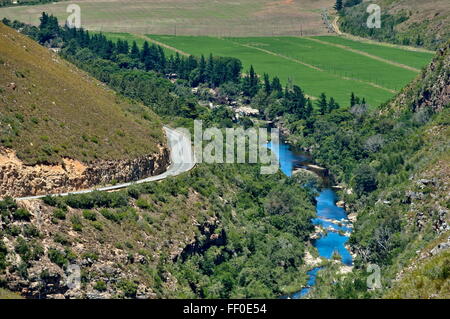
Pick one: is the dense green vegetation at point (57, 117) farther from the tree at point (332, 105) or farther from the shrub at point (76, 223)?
the tree at point (332, 105)

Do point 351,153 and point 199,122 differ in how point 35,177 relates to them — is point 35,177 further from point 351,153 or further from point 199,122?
point 351,153

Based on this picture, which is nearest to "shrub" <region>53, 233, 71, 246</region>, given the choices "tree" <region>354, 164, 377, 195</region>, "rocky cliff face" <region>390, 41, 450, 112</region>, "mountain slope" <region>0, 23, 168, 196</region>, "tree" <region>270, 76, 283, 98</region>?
"mountain slope" <region>0, 23, 168, 196</region>

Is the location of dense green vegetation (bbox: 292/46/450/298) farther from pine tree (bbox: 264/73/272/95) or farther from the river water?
pine tree (bbox: 264/73/272/95)

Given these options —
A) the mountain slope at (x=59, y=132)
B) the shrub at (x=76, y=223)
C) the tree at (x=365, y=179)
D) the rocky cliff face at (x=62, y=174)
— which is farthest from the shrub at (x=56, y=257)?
the tree at (x=365, y=179)

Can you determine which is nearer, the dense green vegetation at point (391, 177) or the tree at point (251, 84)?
the dense green vegetation at point (391, 177)

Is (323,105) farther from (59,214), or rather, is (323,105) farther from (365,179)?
(59,214)
